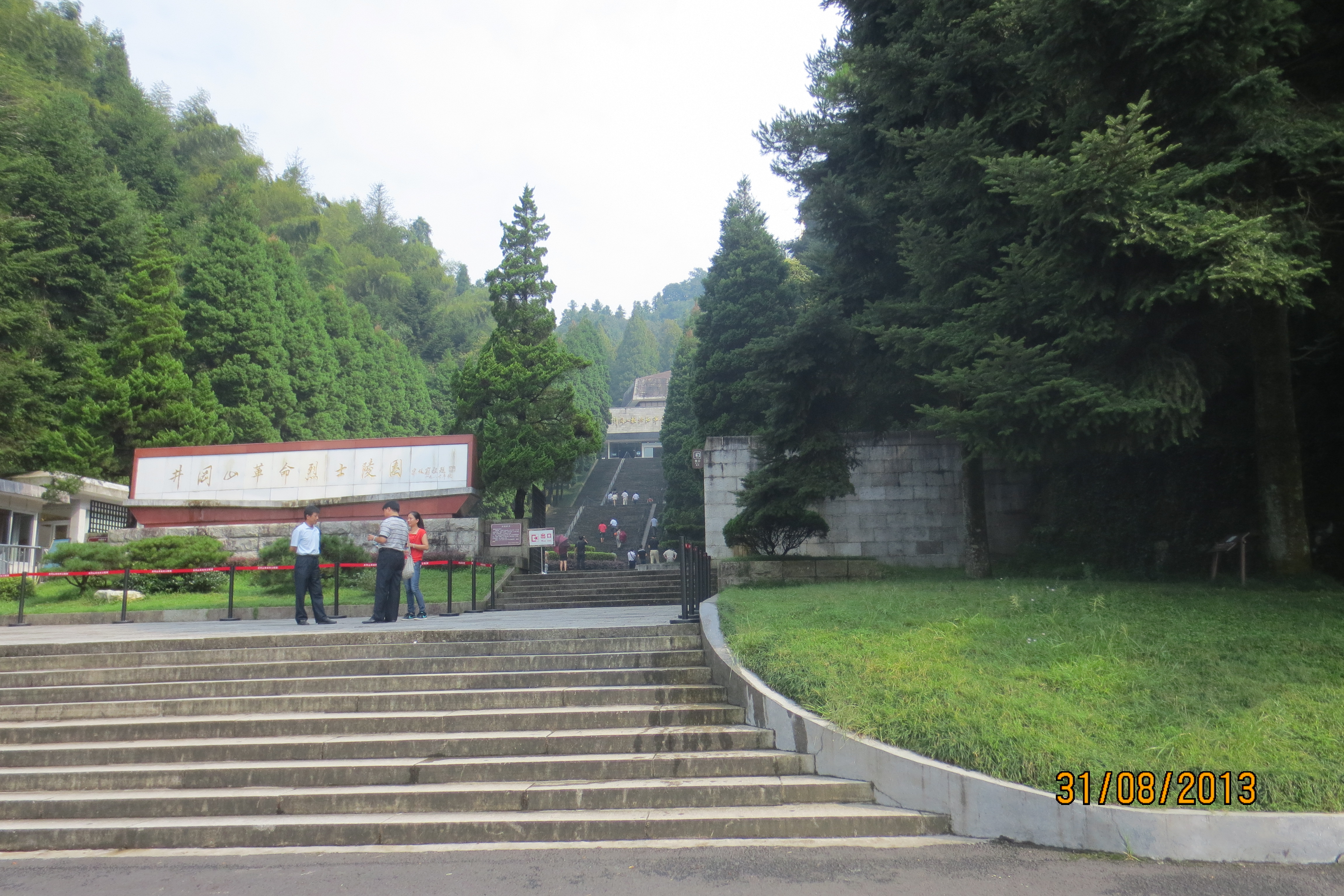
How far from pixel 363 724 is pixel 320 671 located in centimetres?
136

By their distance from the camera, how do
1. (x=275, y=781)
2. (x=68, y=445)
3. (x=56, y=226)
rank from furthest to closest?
(x=56, y=226), (x=68, y=445), (x=275, y=781)

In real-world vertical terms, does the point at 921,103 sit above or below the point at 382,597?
above

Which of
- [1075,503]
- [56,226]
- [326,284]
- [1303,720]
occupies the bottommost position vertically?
[1303,720]

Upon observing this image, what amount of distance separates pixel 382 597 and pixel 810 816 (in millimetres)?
6889

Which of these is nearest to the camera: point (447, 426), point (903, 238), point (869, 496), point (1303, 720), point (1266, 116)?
point (1303, 720)

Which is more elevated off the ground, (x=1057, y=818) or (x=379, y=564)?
(x=379, y=564)

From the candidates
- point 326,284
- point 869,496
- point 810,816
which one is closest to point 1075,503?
point 869,496

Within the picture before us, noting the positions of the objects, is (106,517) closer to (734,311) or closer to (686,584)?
(734,311)

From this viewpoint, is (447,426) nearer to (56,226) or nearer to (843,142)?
(56,226)

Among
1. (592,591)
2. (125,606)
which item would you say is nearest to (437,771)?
(125,606)

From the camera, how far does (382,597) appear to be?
9.98m

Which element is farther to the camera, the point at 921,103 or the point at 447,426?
the point at 447,426

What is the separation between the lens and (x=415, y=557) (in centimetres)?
1141
